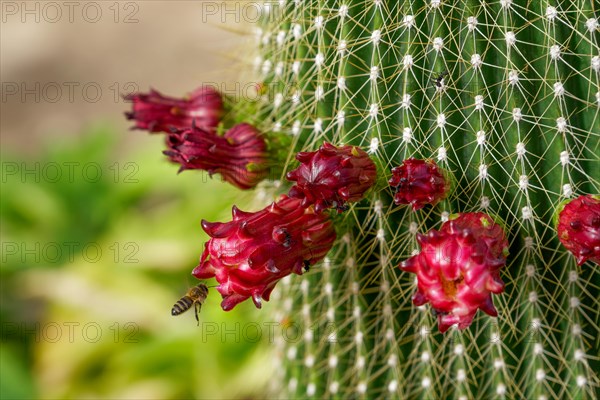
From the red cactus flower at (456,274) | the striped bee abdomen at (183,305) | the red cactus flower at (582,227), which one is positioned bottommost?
the striped bee abdomen at (183,305)

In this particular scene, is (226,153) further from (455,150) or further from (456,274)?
(456,274)

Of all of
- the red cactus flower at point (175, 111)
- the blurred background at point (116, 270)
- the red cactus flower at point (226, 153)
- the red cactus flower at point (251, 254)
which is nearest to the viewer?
the red cactus flower at point (251, 254)

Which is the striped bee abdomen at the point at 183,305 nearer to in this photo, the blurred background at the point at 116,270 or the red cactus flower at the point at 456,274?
the blurred background at the point at 116,270

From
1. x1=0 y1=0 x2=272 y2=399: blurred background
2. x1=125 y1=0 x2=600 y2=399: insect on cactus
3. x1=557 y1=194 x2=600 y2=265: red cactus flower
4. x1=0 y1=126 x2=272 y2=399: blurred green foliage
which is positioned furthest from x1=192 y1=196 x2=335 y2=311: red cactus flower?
x1=0 y1=126 x2=272 y2=399: blurred green foliage

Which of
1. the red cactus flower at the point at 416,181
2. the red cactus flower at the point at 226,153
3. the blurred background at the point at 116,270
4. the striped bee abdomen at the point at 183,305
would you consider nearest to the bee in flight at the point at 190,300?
the striped bee abdomen at the point at 183,305

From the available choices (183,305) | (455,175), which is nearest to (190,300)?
(183,305)

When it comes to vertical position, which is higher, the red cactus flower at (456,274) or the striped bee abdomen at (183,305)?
the red cactus flower at (456,274)

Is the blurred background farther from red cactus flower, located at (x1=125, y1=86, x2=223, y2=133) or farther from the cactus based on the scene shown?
the cactus
